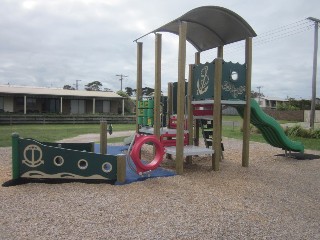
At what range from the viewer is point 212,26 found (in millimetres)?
8398

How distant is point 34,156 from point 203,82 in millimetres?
4264

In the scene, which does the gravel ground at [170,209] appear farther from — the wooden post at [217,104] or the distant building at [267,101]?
the distant building at [267,101]

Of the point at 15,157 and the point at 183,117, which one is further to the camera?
the point at 183,117

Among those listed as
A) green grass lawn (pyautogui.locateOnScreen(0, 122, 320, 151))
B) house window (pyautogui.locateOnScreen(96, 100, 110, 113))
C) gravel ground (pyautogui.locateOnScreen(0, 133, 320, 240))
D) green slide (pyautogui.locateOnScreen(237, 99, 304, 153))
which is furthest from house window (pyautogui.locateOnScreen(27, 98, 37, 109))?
green slide (pyautogui.locateOnScreen(237, 99, 304, 153))

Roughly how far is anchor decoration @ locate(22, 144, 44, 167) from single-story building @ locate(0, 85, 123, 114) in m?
24.9

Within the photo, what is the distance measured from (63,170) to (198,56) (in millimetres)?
5623

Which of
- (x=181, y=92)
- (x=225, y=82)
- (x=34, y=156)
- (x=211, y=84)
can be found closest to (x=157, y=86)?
(x=181, y=92)

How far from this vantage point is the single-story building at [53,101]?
29.3 meters

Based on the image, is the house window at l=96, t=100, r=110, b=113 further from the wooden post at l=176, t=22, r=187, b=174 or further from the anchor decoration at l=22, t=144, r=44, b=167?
the anchor decoration at l=22, t=144, r=44, b=167

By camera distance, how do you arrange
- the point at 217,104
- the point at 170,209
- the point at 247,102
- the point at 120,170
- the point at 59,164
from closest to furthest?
the point at 170,209 → the point at 59,164 → the point at 120,170 → the point at 217,104 → the point at 247,102

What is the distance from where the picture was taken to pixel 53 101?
32344mm

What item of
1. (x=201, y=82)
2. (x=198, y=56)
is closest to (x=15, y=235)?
(x=201, y=82)

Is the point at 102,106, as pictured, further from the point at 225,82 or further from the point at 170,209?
the point at 170,209

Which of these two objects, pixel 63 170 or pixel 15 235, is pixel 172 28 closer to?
pixel 63 170
